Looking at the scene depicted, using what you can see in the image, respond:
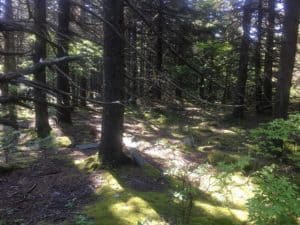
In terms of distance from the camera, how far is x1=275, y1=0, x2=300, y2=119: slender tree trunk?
384 inches

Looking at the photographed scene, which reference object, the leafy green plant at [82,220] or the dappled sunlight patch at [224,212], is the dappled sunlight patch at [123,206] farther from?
the dappled sunlight patch at [224,212]

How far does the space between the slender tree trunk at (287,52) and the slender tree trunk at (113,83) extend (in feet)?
15.4

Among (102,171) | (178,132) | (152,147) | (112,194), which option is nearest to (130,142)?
(152,147)

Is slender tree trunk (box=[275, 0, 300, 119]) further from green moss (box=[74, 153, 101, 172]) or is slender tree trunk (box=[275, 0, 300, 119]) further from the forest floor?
green moss (box=[74, 153, 101, 172])

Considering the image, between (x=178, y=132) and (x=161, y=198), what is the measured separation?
306 inches

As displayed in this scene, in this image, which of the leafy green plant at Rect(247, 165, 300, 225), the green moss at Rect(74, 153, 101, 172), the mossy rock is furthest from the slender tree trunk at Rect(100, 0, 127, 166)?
the leafy green plant at Rect(247, 165, 300, 225)

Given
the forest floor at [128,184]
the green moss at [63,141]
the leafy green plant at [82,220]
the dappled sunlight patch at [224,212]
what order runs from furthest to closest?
the green moss at [63,141], the dappled sunlight patch at [224,212], the forest floor at [128,184], the leafy green plant at [82,220]

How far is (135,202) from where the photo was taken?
6.63 meters

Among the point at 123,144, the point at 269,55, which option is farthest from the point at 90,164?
the point at 269,55

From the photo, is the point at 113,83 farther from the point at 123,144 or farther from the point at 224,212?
the point at 224,212

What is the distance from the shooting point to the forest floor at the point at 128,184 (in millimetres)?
6062

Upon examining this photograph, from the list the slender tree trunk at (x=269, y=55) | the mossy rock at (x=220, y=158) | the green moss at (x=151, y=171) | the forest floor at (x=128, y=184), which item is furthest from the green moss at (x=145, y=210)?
the slender tree trunk at (x=269, y=55)

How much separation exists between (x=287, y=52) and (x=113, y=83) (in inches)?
201

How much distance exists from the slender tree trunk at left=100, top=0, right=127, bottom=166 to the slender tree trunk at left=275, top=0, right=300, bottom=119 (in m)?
4.70
